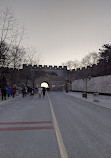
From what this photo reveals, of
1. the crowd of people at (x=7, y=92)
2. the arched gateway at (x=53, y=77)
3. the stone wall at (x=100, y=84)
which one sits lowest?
the crowd of people at (x=7, y=92)

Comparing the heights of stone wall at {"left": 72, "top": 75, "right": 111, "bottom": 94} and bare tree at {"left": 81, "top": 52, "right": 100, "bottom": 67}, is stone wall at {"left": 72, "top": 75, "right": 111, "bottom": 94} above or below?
below

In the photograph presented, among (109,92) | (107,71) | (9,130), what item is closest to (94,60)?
(107,71)

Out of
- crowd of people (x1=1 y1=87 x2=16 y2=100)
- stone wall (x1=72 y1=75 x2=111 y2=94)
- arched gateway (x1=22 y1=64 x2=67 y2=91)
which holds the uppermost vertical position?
arched gateway (x1=22 y1=64 x2=67 y2=91)

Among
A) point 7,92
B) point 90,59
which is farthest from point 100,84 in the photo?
point 90,59

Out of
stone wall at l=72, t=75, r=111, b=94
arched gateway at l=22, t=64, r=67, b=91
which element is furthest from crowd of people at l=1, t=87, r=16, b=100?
arched gateway at l=22, t=64, r=67, b=91

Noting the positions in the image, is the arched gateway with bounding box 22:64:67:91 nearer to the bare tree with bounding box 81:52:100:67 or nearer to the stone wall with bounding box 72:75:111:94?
the bare tree with bounding box 81:52:100:67

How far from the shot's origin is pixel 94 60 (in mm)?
70812

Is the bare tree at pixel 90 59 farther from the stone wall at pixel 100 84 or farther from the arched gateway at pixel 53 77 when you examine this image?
the stone wall at pixel 100 84

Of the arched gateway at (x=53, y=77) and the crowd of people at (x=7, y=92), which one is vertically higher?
the arched gateway at (x=53, y=77)

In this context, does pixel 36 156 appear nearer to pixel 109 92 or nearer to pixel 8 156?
pixel 8 156

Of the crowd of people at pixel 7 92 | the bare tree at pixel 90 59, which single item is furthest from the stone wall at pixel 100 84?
the bare tree at pixel 90 59

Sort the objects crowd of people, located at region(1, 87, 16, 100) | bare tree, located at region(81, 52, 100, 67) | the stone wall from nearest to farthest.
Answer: crowd of people, located at region(1, 87, 16, 100) < the stone wall < bare tree, located at region(81, 52, 100, 67)

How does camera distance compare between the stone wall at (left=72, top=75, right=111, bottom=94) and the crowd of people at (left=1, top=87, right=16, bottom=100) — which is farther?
the stone wall at (left=72, top=75, right=111, bottom=94)

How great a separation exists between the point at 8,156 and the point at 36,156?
0.64m
